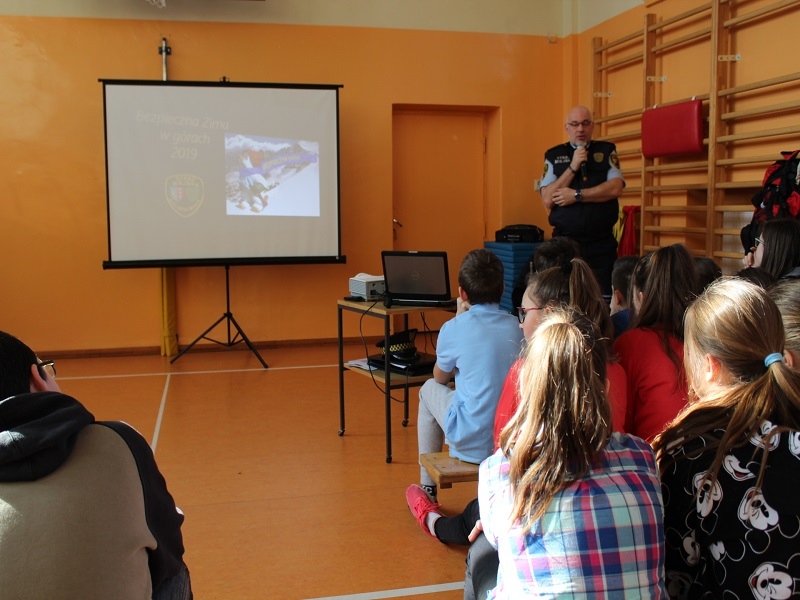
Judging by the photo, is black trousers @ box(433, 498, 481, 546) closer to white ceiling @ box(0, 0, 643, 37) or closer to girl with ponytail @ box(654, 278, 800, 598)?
girl with ponytail @ box(654, 278, 800, 598)

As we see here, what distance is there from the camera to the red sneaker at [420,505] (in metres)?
2.90

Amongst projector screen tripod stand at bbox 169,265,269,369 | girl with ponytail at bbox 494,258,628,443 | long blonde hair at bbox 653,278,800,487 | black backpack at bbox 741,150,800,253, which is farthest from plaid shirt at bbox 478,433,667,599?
projector screen tripod stand at bbox 169,265,269,369

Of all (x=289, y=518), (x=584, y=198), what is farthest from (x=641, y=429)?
(x=584, y=198)

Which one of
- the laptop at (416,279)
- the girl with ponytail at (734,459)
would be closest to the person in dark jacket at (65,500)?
the girl with ponytail at (734,459)

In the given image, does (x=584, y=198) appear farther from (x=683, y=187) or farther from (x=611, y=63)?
(x=611, y=63)

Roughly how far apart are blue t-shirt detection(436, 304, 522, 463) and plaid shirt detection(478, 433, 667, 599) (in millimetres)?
1378

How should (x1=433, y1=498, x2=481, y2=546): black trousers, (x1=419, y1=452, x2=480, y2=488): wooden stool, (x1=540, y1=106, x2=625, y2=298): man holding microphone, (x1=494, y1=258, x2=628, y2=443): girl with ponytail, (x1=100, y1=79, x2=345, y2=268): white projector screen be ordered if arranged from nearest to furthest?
(x1=494, y1=258, x2=628, y2=443): girl with ponytail
(x1=419, y1=452, x2=480, y2=488): wooden stool
(x1=433, y1=498, x2=481, y2=546): black trousers
(x1=540, y1=106, x2=625, y2=298): man holding microphone
(x1=100, y1=79, x2=345, y2=268): white projector screen

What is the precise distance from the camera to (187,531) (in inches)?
115

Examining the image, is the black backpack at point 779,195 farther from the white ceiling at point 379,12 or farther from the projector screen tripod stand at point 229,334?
the projector screen tripod stand at point 229,334

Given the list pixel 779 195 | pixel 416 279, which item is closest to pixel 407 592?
pixel 416 279

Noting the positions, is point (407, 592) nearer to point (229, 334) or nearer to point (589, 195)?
point (589, 195)

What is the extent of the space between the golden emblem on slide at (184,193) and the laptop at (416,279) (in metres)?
2.77

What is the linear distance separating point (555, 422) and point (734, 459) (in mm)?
311

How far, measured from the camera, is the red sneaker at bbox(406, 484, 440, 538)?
9.53 ft
